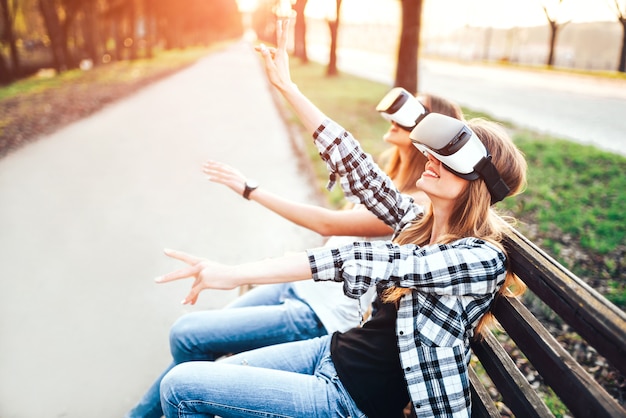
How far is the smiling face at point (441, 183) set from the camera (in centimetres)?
185

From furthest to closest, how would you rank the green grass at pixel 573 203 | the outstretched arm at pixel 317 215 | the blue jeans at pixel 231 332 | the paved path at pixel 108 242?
1. the green grass at pixel 573 203
2. the paved path at pixel 108 242
3. the outstretched arm at pixel 317 215
4. the blue jeans at pixel 231 332

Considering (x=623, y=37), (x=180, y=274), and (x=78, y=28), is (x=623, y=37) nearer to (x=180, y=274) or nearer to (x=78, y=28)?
(x=180, y=274)

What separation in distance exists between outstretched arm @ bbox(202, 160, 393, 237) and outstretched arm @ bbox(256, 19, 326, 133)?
55 centimetres

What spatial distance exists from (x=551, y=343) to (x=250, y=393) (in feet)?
3.44

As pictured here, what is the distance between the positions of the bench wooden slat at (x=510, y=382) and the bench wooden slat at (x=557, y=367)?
0.33 ft

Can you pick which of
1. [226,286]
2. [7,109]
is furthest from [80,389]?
[7,109]

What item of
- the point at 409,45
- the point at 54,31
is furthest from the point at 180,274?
the point at 54,31

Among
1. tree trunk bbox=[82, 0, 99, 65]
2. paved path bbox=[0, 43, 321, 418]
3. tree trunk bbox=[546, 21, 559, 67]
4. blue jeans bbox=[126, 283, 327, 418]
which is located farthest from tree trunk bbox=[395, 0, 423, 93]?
tree trunk bbox=[546, 21, 559, 67]

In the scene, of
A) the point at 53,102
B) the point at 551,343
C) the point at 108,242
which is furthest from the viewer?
the point at 53,102

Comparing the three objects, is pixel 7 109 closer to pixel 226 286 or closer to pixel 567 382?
pixel 226 286

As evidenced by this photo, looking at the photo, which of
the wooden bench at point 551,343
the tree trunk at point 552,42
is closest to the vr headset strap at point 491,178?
the wooden bench at point 551,343

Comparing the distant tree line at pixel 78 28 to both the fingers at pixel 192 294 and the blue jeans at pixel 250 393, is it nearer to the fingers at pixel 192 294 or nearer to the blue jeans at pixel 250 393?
the fingers at pixel 192 294

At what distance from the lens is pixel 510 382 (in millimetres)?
1680

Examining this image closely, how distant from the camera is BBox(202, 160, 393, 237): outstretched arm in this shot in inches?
104
